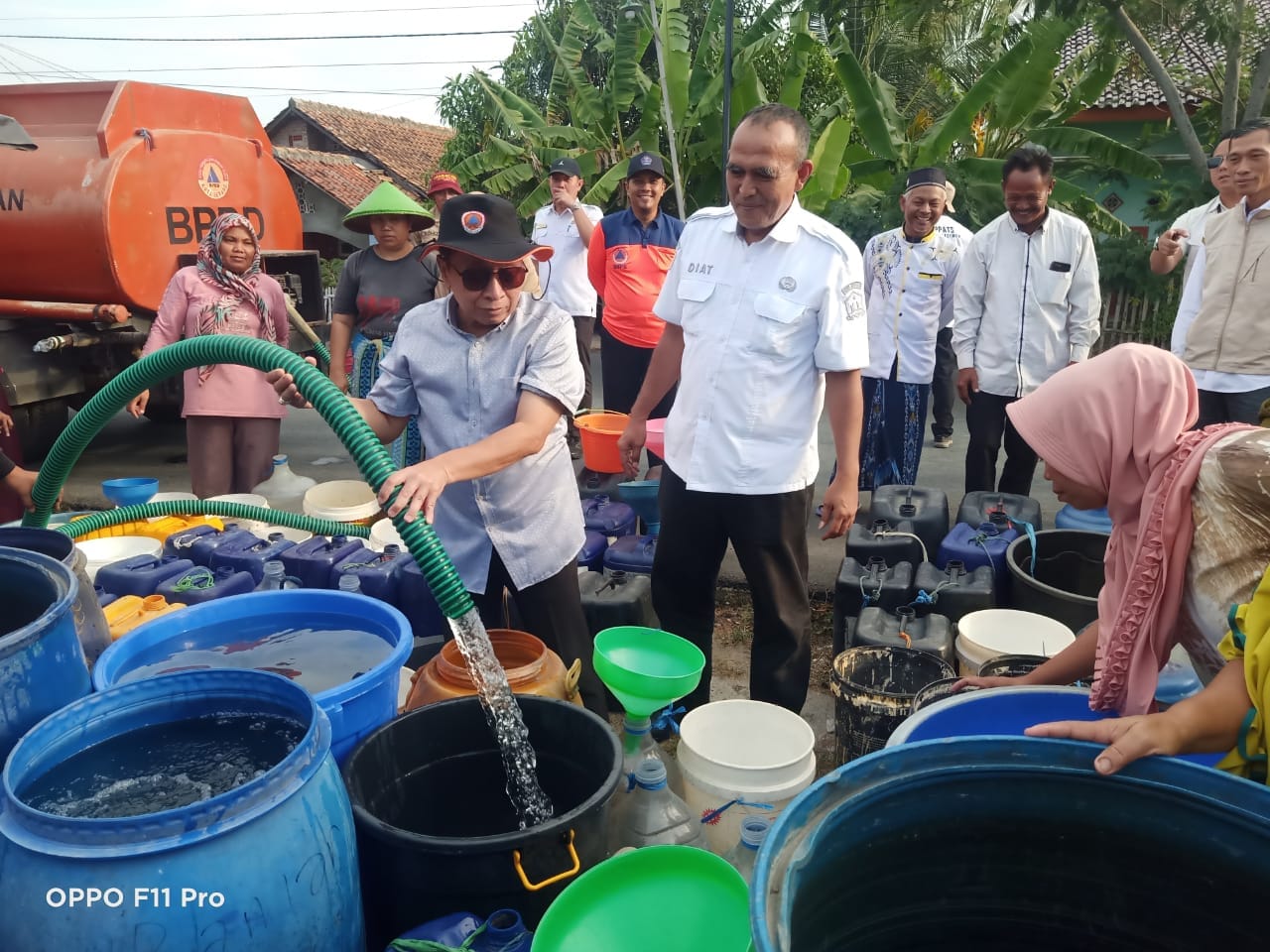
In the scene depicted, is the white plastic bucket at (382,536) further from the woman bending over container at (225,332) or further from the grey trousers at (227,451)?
the grey trousers at (227,451)

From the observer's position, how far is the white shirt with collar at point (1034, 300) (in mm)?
4355

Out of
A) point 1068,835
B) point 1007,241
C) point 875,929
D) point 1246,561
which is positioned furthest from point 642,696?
point 1007,241

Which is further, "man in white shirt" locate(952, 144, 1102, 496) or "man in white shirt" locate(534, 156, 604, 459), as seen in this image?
"man in white shirt" locate(534, 156, 604, 459)

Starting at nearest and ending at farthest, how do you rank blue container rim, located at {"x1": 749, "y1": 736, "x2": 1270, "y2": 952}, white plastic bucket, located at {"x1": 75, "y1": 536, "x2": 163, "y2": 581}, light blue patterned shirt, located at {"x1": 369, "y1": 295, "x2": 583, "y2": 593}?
blue container rim, located at {"x1": 749, "y1": 736, "x2": 1270, "y2": 952} → light blue patterned shirt, located at {"x1": 369, "y1": 295, "x2": 583, "y2": 593} → white plastic bucket, located at {"x1": 75, "y1": 536, "x2": 163, "y2": 581}

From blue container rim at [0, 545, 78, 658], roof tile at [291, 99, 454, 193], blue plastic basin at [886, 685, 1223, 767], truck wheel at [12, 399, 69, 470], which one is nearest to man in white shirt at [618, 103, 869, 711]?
blue plastic basin at [886, 685, 1223, 767]

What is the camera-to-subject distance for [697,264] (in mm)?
2877

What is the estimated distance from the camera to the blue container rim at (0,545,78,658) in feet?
4.82

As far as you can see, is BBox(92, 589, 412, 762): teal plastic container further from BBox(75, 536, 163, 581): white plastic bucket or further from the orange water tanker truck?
the orange water tanker truck

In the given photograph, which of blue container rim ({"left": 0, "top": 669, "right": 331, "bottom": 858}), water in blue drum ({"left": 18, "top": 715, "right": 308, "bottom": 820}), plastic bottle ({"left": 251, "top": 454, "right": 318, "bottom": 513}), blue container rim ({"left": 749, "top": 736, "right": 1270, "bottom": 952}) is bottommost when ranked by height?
plastic bottle ({"left": 251, "top": 454, "right": 318, "bottom": 513})

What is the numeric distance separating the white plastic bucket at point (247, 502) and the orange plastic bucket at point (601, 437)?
1.67m

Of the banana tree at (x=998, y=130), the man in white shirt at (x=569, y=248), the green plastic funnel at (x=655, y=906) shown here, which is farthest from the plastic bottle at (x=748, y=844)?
the banana tree at (x=998, y=130)

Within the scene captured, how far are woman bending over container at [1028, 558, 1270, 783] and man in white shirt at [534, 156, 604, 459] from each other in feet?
17.1

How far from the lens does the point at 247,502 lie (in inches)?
Result: 172

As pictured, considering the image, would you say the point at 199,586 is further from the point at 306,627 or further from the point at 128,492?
the point at 128,492
